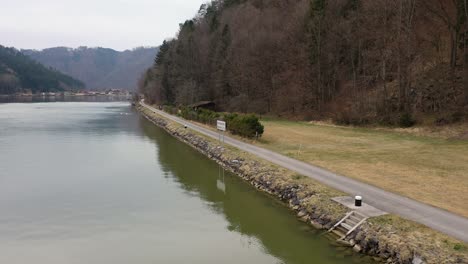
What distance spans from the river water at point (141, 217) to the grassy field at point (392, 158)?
593 cm

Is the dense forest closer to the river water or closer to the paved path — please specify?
the paved path

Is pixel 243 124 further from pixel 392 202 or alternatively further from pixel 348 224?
pixel 348 224

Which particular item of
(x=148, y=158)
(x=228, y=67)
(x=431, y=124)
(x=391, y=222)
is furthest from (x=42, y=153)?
(x=228, y=67)

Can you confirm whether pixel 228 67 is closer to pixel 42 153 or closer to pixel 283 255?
pixel 42 153

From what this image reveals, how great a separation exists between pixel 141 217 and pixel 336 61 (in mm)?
53838

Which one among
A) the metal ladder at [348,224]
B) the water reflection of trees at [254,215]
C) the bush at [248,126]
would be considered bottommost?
the water reflection of trees at [254,215]

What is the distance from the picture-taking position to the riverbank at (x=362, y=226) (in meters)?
13.5

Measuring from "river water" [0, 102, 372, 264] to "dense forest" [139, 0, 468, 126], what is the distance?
28107 millimetres

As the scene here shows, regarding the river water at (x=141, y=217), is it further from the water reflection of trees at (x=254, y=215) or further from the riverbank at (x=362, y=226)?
the riverbank at (x=362, y=226)

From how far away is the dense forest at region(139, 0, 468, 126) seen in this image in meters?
48.6

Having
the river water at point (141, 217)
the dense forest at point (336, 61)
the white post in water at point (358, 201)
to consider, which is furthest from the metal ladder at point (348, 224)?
the dense forest at point (336, 61)

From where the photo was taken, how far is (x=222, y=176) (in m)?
30.9

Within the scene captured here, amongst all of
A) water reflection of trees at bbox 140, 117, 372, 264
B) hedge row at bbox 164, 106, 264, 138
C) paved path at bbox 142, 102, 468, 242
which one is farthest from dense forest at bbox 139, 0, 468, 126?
water reflection of trees at bbox 140, 117, 372, 264

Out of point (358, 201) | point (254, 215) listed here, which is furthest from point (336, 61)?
point (358, 201)
